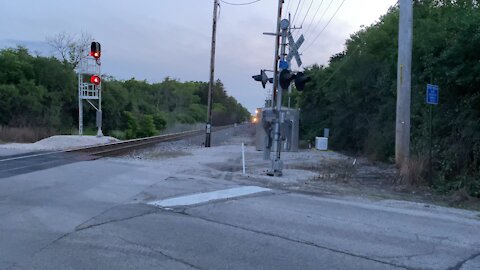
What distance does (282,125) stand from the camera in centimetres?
1491

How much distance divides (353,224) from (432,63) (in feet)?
28.6

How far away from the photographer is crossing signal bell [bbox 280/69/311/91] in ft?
47.0

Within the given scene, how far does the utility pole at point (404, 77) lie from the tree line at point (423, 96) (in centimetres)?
46

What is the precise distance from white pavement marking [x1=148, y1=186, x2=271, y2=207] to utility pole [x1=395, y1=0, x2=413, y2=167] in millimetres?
6320

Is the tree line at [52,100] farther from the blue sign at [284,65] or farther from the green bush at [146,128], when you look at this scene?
the blue sign at [284,65]

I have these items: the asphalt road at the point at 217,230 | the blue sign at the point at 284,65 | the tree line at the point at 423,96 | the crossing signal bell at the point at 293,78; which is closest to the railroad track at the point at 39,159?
the asphalt road at the point at 217,230

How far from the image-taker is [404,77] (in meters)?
15.8

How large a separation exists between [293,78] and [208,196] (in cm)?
553

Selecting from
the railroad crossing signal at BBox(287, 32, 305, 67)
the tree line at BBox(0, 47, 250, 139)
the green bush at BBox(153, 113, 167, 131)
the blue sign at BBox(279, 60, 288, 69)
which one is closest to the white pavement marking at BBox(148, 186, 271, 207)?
the blue sign at BBox(279, 60, 288, 69)

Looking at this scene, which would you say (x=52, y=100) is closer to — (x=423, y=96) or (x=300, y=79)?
(x=300, y=79)

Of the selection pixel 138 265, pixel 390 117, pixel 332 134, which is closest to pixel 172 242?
pixel 138 265

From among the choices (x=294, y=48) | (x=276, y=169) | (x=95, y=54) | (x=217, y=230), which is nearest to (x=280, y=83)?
(x=294, y=48)

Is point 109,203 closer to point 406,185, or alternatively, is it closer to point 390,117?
point 406,185

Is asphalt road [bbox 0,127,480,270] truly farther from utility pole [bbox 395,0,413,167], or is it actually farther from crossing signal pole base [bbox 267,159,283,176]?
utility pole [bbox 395,0,413,167]
